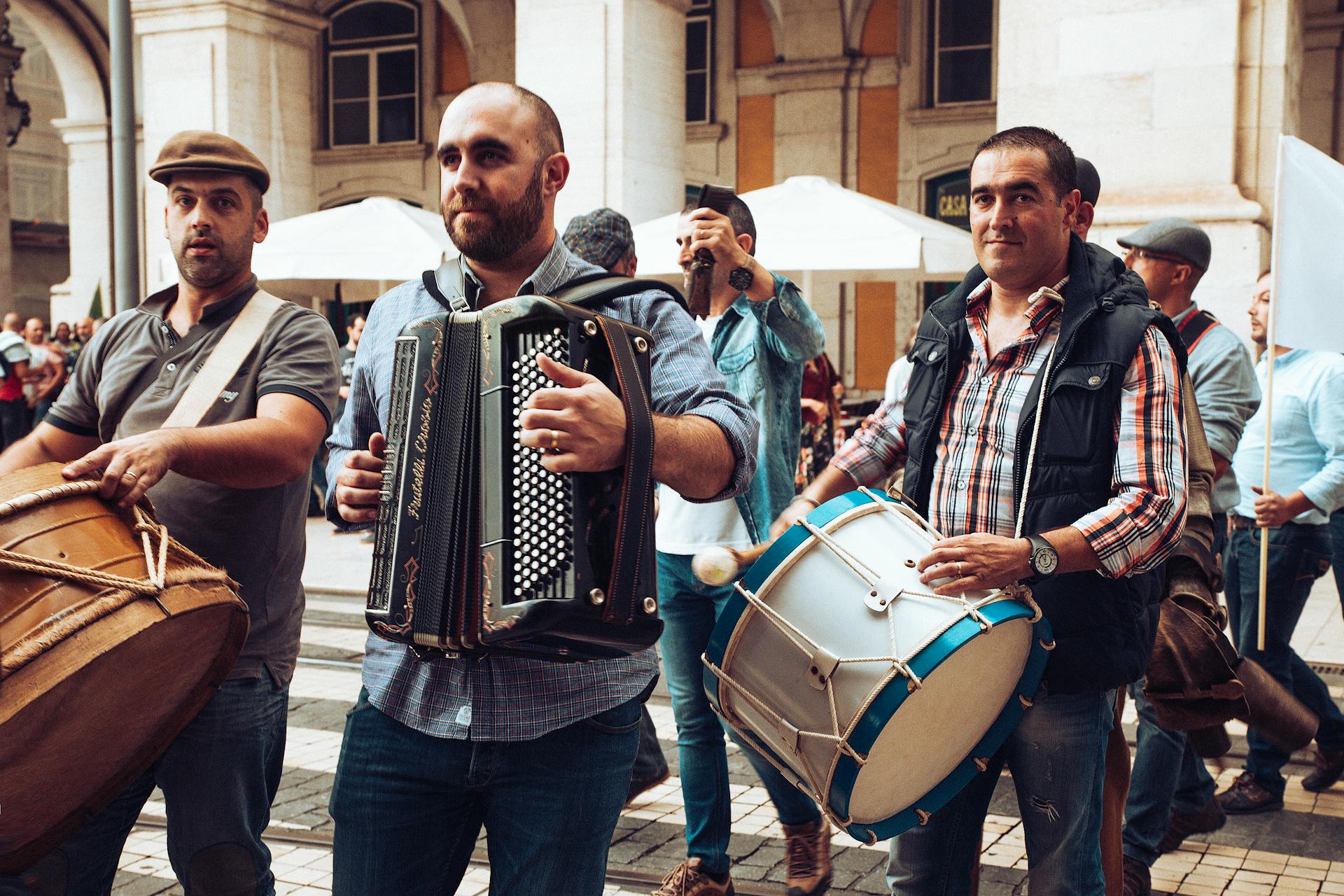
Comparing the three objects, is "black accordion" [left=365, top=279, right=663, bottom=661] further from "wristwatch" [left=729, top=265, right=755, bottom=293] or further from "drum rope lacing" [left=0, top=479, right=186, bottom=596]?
"wristwatch" [left=729, top=265, right=755, bottom=293]

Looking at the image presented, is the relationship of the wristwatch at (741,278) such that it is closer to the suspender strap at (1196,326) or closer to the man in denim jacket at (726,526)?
the man in denim jacket at (726,526)

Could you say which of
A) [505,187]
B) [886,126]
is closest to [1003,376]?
[505,187]

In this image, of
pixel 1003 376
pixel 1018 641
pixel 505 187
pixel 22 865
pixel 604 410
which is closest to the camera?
pixel 604 410

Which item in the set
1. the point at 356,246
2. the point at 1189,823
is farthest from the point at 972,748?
the point at 356,246

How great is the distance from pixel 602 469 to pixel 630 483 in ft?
0.18

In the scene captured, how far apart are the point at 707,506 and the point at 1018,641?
1.67 m

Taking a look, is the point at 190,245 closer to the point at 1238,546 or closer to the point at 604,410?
the point at 604,410

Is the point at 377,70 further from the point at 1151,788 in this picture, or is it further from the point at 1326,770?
the point at 1151,788

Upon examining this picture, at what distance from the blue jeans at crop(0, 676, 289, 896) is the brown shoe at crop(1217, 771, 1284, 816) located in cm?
367

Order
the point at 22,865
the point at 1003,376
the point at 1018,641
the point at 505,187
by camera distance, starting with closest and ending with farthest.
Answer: the point at 505,187
the point at 22,865
the point at 1018,641
the point at 1003,376

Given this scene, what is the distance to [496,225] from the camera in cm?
257

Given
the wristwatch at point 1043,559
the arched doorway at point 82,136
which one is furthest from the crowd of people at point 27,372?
the wristwatch at point 1043,559

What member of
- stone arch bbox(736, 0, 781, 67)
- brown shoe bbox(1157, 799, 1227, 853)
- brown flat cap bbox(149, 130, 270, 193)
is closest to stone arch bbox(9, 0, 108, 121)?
stone arch bbox(736, 0, 781, 67)

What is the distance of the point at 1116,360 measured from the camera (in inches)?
123
